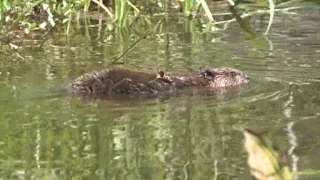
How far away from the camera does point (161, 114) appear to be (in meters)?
4.20

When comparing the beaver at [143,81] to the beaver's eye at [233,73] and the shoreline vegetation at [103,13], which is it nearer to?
the beaver's eye at [233,73]

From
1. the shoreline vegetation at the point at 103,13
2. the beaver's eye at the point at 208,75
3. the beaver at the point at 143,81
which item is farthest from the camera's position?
the shoreline vegetation at the point at 103,13

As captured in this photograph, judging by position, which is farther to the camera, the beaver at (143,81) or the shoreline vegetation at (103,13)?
the shoreline vegetation at (103,13)

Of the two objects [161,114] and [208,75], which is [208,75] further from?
[161,114]

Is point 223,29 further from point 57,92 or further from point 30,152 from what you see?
point 30,152

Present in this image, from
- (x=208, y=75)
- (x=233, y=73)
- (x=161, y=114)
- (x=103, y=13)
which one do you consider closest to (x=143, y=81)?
(x=208, y=75)

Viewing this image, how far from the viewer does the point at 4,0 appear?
19.8 ft

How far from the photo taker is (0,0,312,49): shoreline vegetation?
22.0ft

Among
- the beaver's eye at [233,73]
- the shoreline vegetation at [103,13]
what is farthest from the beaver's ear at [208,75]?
the shoreline vegetation at [103,13]

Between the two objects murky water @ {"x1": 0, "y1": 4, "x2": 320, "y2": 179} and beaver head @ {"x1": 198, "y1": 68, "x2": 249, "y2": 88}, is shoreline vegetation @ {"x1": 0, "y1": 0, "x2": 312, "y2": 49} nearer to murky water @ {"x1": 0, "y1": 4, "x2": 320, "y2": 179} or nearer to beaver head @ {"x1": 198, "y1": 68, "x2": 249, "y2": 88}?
murky water @ {"x1": 0, "y1": 4, "x2": 320, "y2": 179}

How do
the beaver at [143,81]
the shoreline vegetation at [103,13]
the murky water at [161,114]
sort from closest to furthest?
the murky water at [161,114] < the beaver at [143,81] < the shoreline vegetation at [103,13]

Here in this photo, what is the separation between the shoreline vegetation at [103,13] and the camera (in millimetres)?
6707

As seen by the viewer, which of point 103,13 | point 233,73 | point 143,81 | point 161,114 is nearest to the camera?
point 161,114

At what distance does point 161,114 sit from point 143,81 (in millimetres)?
874
